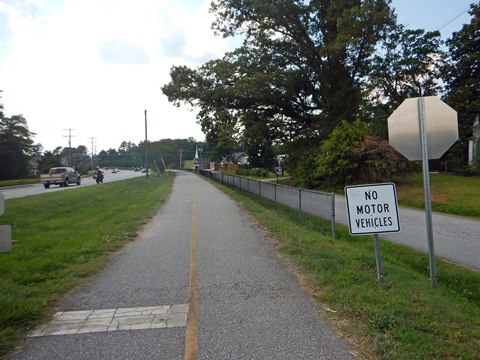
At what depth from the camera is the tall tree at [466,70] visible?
28950 millimetres

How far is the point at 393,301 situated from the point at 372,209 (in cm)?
131

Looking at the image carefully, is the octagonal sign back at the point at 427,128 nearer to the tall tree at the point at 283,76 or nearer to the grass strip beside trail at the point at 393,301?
the grass strip beside trail at the point at 393,301

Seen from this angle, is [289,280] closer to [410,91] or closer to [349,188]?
[349,188]

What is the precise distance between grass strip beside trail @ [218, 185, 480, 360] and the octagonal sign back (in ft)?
6.34

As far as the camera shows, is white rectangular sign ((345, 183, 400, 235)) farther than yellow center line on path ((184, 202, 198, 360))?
Yes

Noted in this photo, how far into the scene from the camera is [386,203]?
17.4ft

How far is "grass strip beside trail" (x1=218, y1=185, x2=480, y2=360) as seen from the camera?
350 cm

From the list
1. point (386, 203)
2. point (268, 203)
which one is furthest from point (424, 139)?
point (268, 203)

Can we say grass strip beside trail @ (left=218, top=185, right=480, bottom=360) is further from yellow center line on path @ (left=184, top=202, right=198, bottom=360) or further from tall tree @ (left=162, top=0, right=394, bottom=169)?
tall tree @ (left=162, top=0, right=394, bottom=169)

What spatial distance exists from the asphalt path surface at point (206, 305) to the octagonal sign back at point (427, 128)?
103 inches

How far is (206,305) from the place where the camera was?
4.71m

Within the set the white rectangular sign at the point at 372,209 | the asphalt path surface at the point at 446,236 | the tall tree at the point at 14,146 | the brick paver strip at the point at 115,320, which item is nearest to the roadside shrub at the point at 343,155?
the asphalt path surface at the point at 446,236

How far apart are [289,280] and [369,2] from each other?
898 inches

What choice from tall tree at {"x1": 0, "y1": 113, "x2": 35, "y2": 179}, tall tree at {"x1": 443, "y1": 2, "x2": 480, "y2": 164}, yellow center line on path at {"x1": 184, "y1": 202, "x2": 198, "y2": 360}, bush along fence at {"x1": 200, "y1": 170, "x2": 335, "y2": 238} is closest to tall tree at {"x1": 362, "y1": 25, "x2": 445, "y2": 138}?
tall tree at {"x1": 443, "y1": 2, "x2": 480, "y2": 164}
